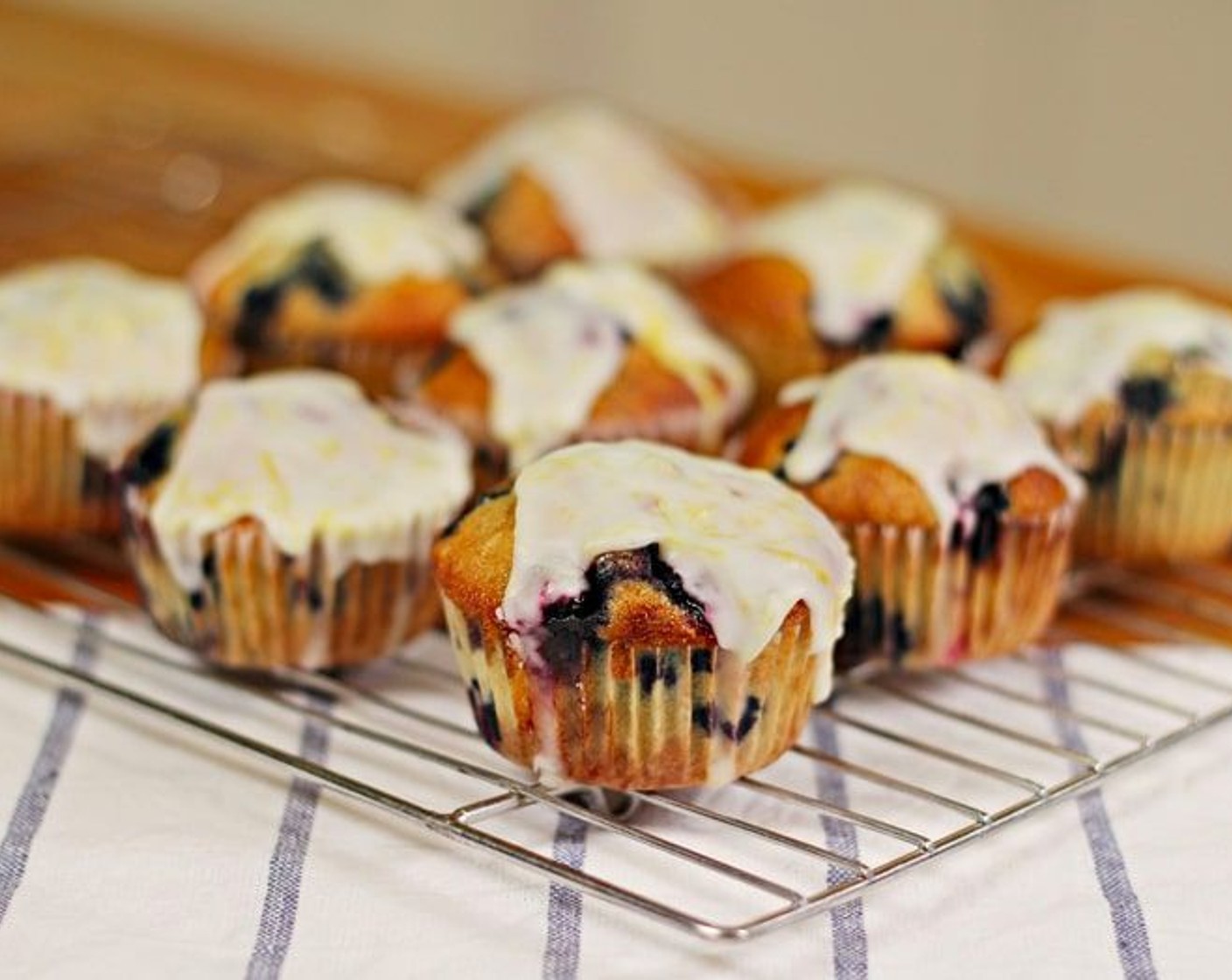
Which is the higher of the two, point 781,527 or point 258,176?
point 781,527

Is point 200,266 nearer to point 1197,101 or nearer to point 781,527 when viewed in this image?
point 781,527

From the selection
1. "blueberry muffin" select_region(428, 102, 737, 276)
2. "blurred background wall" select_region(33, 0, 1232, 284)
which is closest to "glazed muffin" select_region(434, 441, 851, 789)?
"blueberry muffin" select_region(428, 102, 737, 276)

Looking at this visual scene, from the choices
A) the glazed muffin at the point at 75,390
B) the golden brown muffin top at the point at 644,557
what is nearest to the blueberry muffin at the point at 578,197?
the glazed muffin at the point at 75,390

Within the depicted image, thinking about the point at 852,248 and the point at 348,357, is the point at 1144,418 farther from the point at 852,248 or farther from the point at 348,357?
the point at 348,357

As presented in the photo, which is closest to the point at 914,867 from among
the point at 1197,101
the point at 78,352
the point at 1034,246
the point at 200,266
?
the point at 78,352

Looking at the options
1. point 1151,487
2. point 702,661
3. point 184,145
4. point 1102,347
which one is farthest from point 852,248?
point 184,145

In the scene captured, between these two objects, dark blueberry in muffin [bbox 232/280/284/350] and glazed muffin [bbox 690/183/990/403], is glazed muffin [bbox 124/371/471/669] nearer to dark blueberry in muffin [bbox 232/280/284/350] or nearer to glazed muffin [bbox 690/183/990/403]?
dark blueberry in muffin [bbox 232/280/284/350]

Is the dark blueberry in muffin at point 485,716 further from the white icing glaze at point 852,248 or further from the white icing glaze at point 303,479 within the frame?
the white icing glaze at point 852,248
